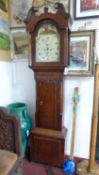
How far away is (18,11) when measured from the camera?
5.84ft

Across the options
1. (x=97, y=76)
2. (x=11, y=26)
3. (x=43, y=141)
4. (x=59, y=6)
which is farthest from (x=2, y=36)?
(x=43, y=141)

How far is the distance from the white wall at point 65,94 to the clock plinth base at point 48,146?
0.25m

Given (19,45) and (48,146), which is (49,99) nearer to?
(48,146)

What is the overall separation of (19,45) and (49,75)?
61 cm

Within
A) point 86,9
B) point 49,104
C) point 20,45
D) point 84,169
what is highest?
point 86,9

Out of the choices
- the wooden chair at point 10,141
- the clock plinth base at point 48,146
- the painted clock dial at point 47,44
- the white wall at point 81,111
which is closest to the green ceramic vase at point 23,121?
the clock plinth base at point 48,146

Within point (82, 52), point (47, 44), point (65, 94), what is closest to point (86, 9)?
point (82, 52)

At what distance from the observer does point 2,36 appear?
5.72ft

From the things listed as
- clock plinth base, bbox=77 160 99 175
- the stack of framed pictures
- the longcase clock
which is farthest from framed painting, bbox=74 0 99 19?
clock plinth base, bbox=77 160 99 175

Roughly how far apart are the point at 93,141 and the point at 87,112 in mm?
323

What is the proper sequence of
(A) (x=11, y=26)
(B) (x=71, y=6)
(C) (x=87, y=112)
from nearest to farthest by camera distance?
1. (B) (x=71, y=6)
2. (C) (x=87, y=112)
3. (A) (x=11, y=26)

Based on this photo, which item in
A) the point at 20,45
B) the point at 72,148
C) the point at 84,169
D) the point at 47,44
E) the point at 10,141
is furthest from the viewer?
the point at 20,45

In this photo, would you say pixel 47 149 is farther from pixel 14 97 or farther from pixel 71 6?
pixel 71 6

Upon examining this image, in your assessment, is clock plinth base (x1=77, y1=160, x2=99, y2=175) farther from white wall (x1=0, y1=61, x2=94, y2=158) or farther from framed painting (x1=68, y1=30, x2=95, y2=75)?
framed painting (x1=68, y1=30, x2=95, y2=75)
